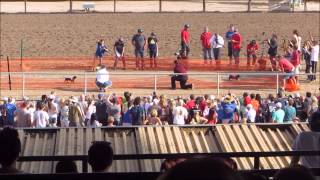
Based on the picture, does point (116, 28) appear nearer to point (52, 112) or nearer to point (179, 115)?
point (52, 112)

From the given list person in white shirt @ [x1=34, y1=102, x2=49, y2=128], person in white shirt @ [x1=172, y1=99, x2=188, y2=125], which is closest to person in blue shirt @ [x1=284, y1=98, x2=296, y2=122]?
person in white shirt @ [x1=172, y1=99, x2=188, y2=125]

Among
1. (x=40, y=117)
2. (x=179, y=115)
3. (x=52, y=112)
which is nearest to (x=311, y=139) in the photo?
(x=179, y=115)

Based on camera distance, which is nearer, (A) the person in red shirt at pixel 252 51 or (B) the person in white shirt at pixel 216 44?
(A) the person in red shirt at pixel 252 51

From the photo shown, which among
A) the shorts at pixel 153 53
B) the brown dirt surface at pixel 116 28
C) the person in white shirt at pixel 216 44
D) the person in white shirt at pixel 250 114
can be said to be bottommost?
the person in white shirt at pixel 250 114

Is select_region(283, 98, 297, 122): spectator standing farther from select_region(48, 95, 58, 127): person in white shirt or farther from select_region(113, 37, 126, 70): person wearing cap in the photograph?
select_region(113, 37, 126, 70): person wearing cap

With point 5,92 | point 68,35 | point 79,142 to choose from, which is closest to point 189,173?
point 79,142

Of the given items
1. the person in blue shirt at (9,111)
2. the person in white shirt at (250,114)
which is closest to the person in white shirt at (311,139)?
the person in white shirt at (250,114)

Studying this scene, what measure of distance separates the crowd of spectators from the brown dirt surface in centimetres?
1341

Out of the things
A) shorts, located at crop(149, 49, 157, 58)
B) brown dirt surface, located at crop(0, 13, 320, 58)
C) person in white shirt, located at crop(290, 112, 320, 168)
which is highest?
brown dirt surface, located at crop(0, 13, 320, 58)

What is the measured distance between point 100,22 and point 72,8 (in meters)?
6.10

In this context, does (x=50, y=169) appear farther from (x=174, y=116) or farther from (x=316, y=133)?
(x=174, y=116)

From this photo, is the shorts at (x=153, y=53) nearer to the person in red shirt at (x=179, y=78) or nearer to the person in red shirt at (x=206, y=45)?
the person in red shirt at (x=206, y=45)

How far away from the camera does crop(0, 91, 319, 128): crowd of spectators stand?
15.6 meters

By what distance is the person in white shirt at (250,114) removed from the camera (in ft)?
53.5
